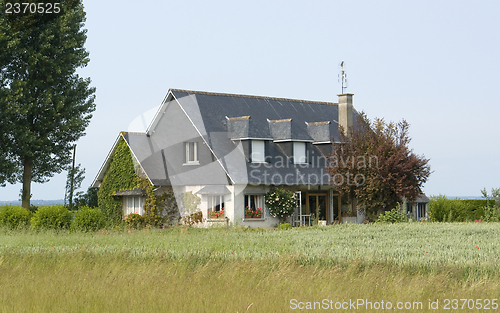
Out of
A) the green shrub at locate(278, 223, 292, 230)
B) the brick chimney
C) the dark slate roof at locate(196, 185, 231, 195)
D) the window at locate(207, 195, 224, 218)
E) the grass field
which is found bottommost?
the grass field

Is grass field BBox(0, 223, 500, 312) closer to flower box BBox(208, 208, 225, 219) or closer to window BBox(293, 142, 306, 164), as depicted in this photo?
flower box BBox(208, 208, 225, 219)

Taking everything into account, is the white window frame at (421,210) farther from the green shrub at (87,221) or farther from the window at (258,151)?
the green shrub at (87,221)

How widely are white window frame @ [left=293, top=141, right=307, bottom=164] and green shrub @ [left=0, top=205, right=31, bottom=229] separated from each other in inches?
567

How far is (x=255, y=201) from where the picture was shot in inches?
1182

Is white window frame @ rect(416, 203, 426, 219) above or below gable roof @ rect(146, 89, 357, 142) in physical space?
below

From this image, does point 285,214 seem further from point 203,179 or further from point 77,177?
point 77,177

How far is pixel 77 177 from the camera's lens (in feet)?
144

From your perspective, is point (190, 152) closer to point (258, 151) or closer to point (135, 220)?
point (258, 151)

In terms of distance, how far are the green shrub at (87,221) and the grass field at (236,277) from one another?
10.0 m

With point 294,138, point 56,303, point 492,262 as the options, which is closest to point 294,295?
point 56,303

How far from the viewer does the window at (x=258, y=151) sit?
102 feet

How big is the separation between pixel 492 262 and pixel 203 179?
20027 mm

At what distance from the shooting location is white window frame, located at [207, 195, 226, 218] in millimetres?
29828

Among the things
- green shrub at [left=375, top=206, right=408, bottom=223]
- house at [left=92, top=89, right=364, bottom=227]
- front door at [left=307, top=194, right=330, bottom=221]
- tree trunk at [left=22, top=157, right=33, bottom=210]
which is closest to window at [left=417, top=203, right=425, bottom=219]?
house at [left=92, top=89, right=364, bottom=227]
